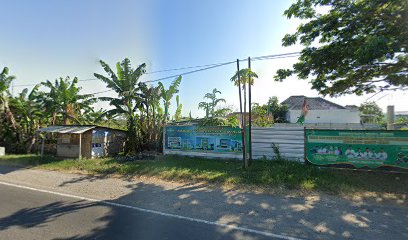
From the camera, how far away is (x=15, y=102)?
Answer: 16.3 meters

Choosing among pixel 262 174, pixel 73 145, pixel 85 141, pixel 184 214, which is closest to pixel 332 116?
pixel 262 174

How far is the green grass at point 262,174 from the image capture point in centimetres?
680

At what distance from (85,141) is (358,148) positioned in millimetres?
12730

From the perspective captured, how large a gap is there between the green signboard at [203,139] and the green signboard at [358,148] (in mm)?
3015

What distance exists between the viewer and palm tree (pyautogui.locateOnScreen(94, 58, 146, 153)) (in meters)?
13.6

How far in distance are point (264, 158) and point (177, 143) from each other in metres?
4.45

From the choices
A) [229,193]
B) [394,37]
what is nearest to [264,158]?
[229,193]

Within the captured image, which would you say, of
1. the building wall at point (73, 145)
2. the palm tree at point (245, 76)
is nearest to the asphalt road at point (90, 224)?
the palm tree at point (245, 76)

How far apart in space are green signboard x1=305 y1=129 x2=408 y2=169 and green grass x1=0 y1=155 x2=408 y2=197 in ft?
1.25

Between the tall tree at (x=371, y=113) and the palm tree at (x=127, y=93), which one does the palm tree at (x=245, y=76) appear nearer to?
the palm tree at (x=127, y=93)

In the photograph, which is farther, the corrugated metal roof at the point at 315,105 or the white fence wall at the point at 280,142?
the corrugated metal roof at the point at 315,105

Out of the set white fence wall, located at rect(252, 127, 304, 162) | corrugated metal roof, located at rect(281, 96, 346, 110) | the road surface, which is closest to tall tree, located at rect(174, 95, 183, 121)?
white fence wall, located at rect(252, 127, 304, 162)

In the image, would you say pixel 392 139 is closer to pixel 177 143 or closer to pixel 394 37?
pixel 394 37

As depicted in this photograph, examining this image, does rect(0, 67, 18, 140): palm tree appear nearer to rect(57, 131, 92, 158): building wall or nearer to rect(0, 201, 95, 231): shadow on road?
rect(57, 131, 92, 158): building wall
